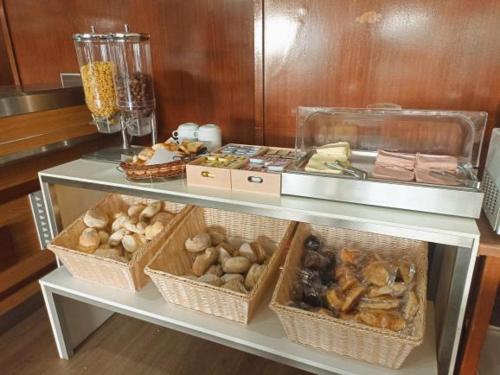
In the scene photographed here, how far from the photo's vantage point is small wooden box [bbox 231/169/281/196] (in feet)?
3.31

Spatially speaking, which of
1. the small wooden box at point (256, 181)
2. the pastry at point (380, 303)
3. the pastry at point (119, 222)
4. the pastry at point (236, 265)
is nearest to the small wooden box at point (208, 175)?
the small wooden box at point (256, 181)

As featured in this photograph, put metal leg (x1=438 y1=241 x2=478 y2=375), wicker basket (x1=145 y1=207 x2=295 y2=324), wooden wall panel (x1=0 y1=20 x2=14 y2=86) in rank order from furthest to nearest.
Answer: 1. wooden wall panel (x1=0 y1=20 x2=14 y2=86)
2. wicker basket (x1=145 y1=207 x2=295 y2=324)
3. metal leg (x1=438 y1=241 x2=478 y2=375)

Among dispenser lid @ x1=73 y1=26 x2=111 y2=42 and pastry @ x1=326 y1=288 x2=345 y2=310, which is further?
dispenser lid @ x1=73 y1=26 x2=111 y2=42

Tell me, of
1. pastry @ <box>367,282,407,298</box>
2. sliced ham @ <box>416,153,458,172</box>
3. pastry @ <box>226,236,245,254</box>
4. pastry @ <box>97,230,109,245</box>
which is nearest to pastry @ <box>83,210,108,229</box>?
pastry @ <box>97,230,109,245</box>

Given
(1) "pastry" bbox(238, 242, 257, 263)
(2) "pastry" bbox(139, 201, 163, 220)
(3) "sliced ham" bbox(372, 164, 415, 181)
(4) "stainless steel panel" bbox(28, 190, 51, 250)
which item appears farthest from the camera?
(4) "stainless steel panel" bbox(28, 190, 51, 250)

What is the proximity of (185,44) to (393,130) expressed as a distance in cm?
89

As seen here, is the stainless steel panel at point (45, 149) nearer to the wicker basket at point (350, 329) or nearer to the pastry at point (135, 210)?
the pastry at point (135, 210)

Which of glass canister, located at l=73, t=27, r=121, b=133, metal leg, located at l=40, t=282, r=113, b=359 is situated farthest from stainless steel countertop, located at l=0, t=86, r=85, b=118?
metal leg, located at l=40, t=282, r=113, b=359

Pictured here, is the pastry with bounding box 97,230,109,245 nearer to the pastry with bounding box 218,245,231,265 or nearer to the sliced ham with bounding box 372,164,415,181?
the pastry with bounding box 218,245,231,265

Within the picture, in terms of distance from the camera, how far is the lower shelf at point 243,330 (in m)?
0.95

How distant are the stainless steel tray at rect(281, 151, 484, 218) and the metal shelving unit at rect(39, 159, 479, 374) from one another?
0.02m

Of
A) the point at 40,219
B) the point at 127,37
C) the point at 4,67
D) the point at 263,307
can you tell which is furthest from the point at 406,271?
the point at 4,67

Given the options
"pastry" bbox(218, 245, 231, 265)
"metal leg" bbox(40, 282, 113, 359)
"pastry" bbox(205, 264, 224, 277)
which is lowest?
"metal leg" bbox(40, 282, 113, 359)

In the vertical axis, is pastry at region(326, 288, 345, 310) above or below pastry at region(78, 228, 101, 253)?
below
